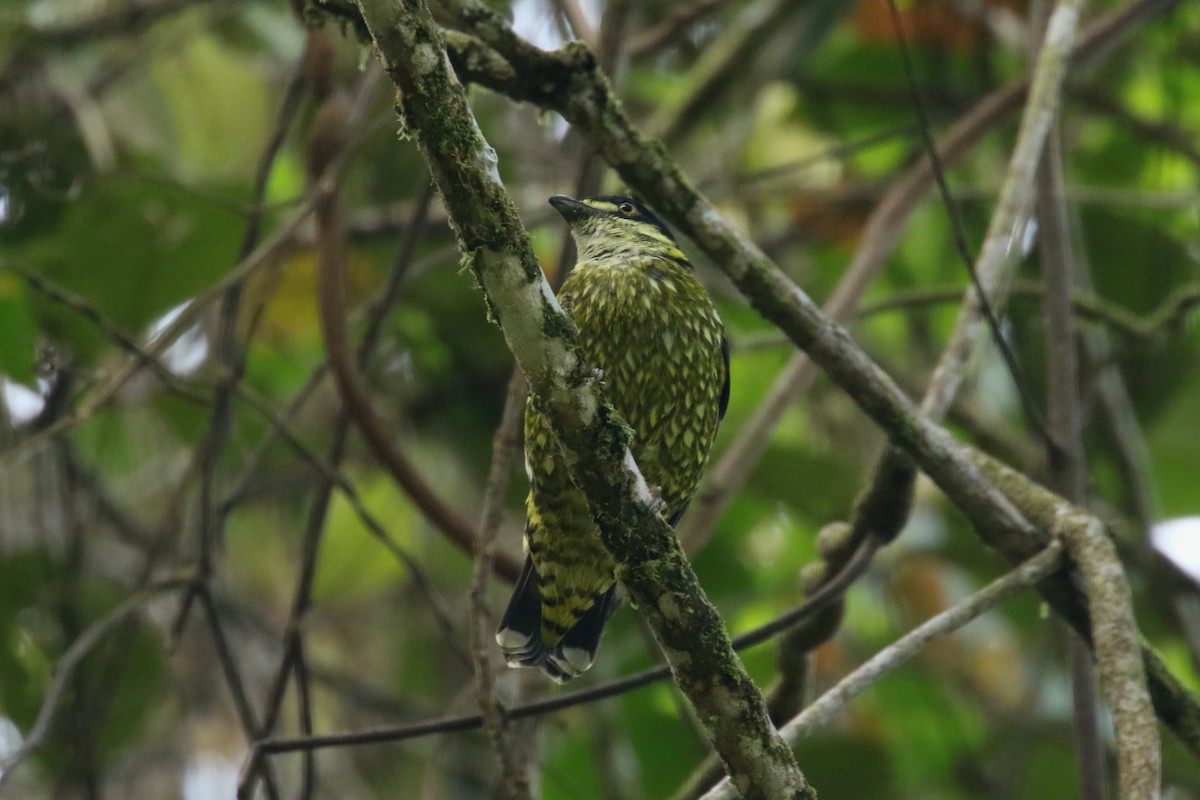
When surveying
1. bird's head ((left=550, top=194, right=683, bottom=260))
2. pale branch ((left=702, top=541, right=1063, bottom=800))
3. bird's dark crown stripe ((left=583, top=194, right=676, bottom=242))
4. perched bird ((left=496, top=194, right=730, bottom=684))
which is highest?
bird's dark crown stripe ((left=583, top=194, right=676, bottom=242))

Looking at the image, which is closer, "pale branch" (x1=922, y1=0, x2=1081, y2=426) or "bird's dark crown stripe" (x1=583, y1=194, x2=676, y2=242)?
"pale branch" (x1=922, y1=0, x2=1081, y2=426)

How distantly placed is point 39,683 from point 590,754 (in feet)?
5.83

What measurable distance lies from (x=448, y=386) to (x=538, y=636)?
Result: 207cm

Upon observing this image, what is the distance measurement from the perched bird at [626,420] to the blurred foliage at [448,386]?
1.70 ft

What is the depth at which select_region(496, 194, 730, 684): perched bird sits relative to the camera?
10.1ft

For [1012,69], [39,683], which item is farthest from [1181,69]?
[39,683]

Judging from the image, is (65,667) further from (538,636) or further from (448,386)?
(448,386)

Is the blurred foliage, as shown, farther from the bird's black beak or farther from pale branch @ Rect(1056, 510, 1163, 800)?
pale branch @ Rect(1056, 510, 1163, 800)

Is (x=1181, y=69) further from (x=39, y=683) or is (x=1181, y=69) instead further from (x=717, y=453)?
(x=39, y=683)

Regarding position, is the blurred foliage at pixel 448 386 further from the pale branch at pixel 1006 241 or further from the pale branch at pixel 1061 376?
the pale branch at pixel 1006 241

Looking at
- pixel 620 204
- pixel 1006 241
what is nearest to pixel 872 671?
Answer: pixel 1006 241

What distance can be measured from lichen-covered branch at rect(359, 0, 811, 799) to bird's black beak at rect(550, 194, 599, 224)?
4.73 feet

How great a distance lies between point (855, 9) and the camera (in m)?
5.60

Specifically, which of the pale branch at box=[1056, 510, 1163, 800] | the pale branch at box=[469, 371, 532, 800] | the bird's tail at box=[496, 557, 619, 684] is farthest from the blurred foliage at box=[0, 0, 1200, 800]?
the pale branch at box=[1056, 510, 1163, 800]
